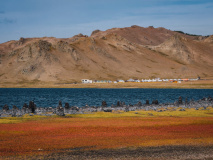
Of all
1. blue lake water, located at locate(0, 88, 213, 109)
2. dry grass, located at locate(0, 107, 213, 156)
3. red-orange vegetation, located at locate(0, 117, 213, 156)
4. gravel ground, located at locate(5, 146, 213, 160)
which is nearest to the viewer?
gravel ground, located at locate(5, 146, 213, 160)

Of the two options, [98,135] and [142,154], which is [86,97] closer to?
[98,135]

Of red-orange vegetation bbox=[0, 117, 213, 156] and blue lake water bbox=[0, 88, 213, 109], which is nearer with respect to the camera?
red-orange vegetation bbox=[0, 117, 213, 156]

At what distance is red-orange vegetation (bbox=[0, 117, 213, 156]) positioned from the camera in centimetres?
2377

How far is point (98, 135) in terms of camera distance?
28.0m

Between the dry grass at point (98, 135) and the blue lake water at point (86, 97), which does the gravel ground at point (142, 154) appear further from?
the blue lake water at point (86, 97)

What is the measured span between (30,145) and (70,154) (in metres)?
4.17

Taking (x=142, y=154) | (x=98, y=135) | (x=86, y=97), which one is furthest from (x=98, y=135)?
(x=86, y=97)

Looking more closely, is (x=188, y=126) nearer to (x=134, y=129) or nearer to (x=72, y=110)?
(x=134, y=129)

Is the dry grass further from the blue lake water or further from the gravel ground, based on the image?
the blue lake water

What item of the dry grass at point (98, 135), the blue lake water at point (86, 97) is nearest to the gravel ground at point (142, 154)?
the dry grass at point (98, 135)

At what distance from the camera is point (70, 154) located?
69.1 feet

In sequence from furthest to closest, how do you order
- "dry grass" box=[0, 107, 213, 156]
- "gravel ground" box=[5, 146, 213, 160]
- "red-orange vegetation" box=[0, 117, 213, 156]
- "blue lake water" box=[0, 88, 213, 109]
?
1. "blue lake water" box=[0, 88, 213, 109]
2. "red-orange vegetation" box=[0, 117, 213, 156]
3. "dry grass" box=[0, 107, 213, 156]
4. "gravel ground" box=[5, 146, 213, 160]

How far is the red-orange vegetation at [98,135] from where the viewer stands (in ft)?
78.0

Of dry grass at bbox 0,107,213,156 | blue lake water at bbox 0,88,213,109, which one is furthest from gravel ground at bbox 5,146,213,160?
blue lake water at bbox 0,88,213,109
